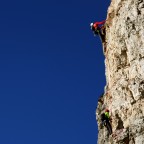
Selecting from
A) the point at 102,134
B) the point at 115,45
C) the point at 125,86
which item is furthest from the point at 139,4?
the point at 102,134

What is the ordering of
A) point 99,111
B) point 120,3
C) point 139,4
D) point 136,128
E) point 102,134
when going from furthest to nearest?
point 99,111 < point 102,134 < point 120,3 < point 139,4 < point 136,128

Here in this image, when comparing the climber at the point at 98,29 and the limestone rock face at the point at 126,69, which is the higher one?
the climber at the point at 98,29

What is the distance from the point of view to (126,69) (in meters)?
38.0

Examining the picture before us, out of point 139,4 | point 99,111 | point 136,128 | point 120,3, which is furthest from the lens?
point 99,111

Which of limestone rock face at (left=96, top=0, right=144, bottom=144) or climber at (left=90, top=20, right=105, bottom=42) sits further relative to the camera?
climber at (left=90, top=20, right=105, bottom=42)

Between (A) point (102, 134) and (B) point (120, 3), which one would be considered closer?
(B) point (120, 3)

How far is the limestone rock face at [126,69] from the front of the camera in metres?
33.8

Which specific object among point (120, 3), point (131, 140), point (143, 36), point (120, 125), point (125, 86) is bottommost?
point (131, 140)

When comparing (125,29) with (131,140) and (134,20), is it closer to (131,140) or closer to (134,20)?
(134,20)

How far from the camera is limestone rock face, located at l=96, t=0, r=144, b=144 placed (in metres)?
33.8

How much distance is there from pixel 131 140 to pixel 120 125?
5097 mm

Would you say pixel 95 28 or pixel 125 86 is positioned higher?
pixel 95 28

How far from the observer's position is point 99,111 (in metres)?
52.9

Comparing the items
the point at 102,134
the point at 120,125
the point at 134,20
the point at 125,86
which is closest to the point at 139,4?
the point at 134,20
